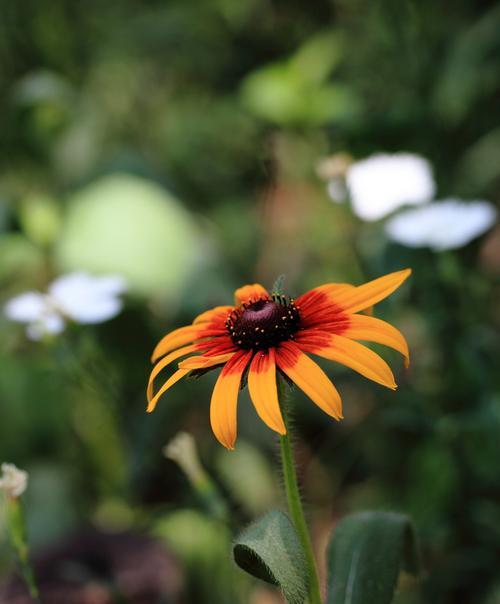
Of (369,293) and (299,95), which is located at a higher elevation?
(299,95)

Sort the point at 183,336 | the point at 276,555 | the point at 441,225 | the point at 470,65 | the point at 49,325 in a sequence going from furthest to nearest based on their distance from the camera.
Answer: the point at 470,65
the point at 441,225
the point at 49,325
the point at 183,336
the point at 276,555

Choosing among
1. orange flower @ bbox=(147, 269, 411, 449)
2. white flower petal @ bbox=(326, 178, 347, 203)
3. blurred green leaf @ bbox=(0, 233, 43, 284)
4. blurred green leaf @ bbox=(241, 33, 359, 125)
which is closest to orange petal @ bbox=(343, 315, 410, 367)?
orange flower @ bbox=(147, 269, 411, 449)

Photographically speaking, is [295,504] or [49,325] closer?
[295,504]

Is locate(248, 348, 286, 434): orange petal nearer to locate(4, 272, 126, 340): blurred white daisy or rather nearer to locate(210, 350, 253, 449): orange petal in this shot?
locate(210, 350, 253, 449): orange petal

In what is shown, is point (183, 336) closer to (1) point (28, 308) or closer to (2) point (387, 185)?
(1) point (28, 308)

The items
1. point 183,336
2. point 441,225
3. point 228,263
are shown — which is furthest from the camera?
point 228,263

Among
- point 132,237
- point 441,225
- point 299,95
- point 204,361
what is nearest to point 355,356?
point 204,361

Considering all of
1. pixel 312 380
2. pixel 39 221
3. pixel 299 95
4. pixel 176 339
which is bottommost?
pixel 312 380
